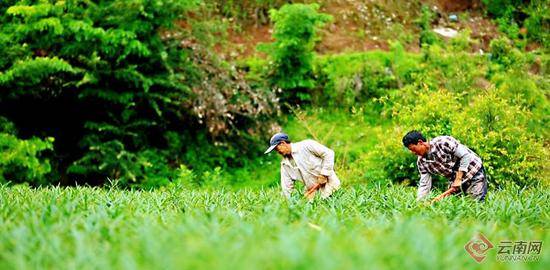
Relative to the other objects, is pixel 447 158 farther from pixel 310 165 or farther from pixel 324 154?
pixel 310 165

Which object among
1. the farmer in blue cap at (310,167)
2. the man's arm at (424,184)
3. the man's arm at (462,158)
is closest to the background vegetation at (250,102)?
the man's arm at (424,184)

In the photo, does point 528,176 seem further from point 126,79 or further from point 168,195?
point 126,79

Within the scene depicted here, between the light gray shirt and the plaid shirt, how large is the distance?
118 cm

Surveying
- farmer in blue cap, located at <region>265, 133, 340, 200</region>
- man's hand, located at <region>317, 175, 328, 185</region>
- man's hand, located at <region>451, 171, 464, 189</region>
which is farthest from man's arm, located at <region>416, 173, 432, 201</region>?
man's hand, located at <region>317, 175, 328, 185</region>

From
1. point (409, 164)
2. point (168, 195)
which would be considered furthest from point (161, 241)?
point (409, 164)

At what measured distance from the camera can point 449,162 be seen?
7.51m

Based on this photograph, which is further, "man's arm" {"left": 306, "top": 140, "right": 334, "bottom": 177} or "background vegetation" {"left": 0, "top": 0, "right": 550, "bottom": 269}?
"background vegetation" {"left": 0, "top": 0, "right": 550, "bottom": 269}

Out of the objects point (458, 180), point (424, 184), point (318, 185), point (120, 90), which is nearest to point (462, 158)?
point (458, 180)

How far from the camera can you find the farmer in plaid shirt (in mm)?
7312

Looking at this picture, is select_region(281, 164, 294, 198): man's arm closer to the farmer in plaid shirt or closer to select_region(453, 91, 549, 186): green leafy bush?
the farmer in plaid shirt

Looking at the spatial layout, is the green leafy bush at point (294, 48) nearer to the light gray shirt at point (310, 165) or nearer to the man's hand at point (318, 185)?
the light gray shirt at point (310, 165)

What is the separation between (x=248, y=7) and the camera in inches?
827

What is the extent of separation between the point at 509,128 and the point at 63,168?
10.5 m

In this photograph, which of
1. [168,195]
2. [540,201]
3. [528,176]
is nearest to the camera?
[540,201]
